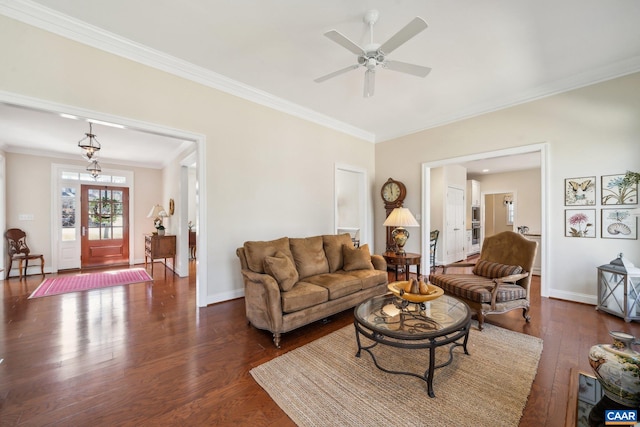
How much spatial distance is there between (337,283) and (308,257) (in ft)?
1.92

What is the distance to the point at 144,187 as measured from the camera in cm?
702

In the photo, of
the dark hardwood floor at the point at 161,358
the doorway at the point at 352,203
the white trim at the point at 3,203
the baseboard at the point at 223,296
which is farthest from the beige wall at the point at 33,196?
the doorway at the point at 352,203

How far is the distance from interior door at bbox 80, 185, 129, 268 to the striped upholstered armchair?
764 centimetres

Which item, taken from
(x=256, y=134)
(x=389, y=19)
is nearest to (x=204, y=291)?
(x=256, y=134)

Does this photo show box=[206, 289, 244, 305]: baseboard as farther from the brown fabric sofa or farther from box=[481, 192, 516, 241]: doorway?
box=[481, 192, 516, 241]: doorway

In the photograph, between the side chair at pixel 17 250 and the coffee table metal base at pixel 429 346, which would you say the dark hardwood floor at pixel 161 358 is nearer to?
the coffee table metal base at pixel 429 346

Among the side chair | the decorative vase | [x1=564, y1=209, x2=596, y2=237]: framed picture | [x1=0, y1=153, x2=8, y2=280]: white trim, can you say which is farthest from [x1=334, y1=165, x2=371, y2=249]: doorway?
[x1=0, y1=153, x2=8, y2=280]: white trim

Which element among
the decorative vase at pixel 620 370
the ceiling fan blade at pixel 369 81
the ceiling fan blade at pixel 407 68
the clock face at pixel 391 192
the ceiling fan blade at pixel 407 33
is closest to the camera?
the decorative vase at pixel 620 370

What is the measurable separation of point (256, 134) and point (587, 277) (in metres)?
5.17

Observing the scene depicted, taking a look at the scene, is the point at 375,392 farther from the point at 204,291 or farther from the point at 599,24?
the point at 599,24

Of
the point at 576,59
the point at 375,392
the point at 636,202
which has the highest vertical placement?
the point at 576,59

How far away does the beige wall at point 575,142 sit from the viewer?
3238 millimetres

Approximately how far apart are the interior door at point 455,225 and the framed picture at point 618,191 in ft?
10.4

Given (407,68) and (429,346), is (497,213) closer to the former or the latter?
(407,68)
